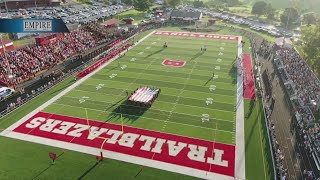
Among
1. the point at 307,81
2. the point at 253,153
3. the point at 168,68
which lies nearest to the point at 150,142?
the point at 253,153

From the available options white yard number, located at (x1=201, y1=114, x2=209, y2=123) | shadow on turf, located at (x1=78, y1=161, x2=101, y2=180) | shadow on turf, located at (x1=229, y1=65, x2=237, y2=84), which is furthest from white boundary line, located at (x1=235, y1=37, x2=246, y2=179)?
shadow on turf, located at (x1=78, y1=161, x2=101, y2=180)

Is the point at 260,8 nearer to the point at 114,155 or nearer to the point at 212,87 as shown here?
the point at 212,87

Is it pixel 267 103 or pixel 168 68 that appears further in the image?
pixel 168 68

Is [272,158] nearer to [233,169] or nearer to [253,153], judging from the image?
[253,153]

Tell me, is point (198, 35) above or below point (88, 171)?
above

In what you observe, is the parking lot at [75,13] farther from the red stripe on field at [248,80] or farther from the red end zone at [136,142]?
the red end zone at [136,142]

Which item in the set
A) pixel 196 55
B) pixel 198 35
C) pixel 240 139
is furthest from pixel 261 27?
pixel 240 139

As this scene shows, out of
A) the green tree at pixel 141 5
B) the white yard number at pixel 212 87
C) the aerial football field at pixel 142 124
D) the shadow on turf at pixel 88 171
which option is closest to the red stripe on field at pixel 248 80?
the aerial football field at pixel 142 124
